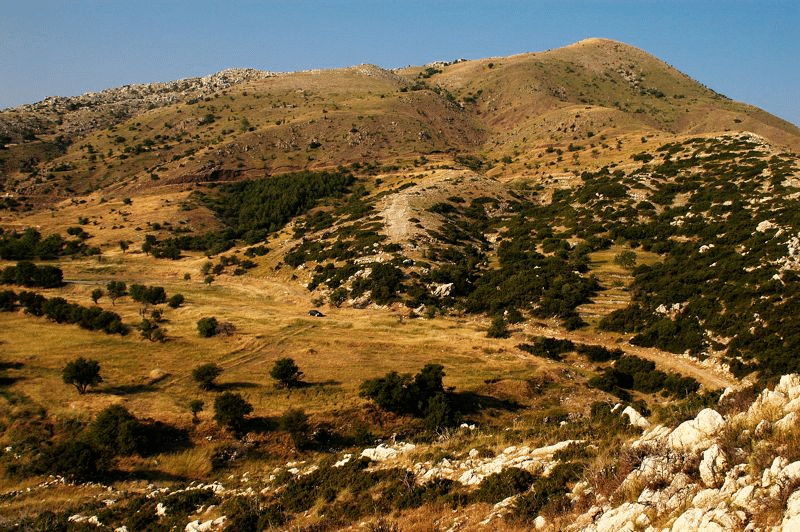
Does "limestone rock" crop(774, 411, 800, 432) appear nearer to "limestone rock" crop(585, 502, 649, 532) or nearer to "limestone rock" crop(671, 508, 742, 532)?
"limestone rock" crop(671, 508, 742, 532)

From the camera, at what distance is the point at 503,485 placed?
16.0 m

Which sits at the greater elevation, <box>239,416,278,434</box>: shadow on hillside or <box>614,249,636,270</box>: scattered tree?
<box>614,249,636,270</box>: scattered tree

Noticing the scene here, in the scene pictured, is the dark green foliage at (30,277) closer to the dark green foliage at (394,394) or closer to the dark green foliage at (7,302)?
the dark green foliage at (7,302)

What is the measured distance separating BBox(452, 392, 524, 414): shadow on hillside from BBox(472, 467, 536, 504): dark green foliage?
18.9m

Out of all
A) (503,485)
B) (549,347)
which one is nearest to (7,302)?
(549,347)

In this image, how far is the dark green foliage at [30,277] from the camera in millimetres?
68625

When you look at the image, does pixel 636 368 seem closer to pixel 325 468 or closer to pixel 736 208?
pixel 325 468

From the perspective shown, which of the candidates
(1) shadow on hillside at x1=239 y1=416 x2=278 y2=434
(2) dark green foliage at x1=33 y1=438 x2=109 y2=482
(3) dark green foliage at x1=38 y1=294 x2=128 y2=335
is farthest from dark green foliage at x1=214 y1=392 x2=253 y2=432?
(3) dark green foliage at x1=38 y1=294 x2=128 y2=335

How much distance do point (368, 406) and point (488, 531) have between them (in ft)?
72.9

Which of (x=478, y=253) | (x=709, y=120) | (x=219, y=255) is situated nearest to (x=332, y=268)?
(x=478, y=253)

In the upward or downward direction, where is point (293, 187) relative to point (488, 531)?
upward

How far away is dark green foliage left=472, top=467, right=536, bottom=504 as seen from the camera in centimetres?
1562

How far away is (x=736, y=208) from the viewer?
6581 centimetres

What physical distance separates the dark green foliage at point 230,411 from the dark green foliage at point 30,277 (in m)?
51.6
